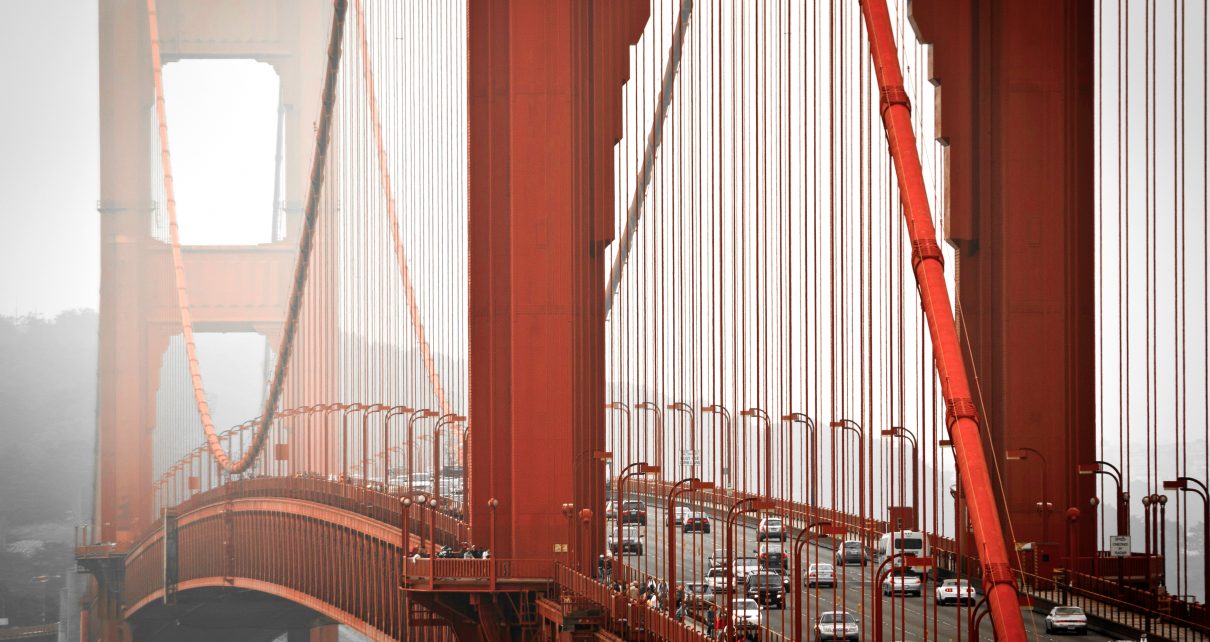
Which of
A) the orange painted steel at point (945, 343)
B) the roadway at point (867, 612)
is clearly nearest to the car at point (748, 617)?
the roadway at point (867, 612)

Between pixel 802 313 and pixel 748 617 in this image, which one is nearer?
pixel 748 617

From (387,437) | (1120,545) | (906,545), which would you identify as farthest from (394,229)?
(1120,545)

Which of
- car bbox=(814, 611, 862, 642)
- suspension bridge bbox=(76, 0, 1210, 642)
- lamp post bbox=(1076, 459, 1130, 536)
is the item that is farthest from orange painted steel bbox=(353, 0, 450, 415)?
lamp post bbox=(1076, 459, 1130, 536)

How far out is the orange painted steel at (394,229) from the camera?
34875 millimetres

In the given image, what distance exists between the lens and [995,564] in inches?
307

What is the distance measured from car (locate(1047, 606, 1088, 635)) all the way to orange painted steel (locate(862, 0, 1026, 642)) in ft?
15.9

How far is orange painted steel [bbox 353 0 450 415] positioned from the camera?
34.9 m

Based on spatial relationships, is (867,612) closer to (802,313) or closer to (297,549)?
(802,313)

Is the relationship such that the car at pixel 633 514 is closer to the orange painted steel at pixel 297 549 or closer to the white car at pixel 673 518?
the white car at pixel 673 518

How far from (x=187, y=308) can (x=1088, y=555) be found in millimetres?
35683

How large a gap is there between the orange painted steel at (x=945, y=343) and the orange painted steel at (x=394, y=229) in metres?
22.6

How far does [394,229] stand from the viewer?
3953cm

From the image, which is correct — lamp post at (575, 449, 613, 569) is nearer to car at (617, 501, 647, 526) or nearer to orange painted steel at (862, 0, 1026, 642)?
car at (617, 501, 647, 526)

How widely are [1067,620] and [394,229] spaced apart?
89.7ft
